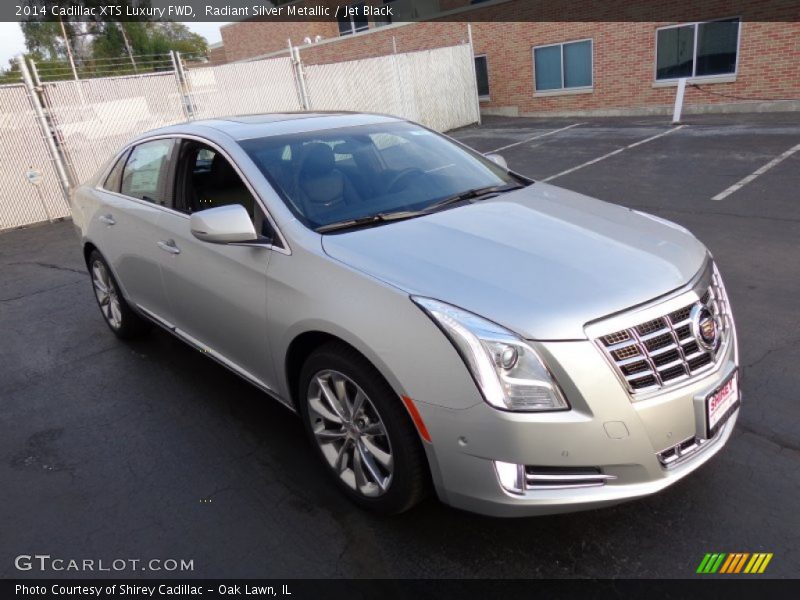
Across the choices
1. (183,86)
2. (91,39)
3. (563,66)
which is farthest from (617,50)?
(91,39)

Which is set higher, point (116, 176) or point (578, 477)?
point (116, 176)

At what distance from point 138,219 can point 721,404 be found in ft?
11.4

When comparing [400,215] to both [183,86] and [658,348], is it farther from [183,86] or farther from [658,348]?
[183,86]

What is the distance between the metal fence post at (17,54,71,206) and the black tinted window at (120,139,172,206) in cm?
698

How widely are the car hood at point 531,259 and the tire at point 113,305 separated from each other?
2603 mm

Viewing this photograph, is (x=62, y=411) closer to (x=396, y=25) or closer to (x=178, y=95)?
(x=178, y=95)

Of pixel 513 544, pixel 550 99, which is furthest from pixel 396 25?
pixel 513 544

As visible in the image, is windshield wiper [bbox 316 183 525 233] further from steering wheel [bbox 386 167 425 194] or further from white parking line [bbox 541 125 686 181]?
white parking line [bbox 541 125 686 181]

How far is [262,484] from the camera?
118 inches

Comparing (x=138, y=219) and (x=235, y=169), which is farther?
(x=138, y=219)

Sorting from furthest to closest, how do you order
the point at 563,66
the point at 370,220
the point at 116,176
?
the point at 563,66, the point at 116,176, the point at 370,220

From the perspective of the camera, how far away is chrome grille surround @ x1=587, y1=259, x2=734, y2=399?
7.02 feet

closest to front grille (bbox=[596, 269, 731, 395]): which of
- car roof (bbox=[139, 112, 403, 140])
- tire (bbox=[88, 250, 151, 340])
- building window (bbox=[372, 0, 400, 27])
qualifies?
car roof (bbox=[139, 112, 403, 140])

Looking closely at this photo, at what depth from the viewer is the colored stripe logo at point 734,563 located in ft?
7.41
